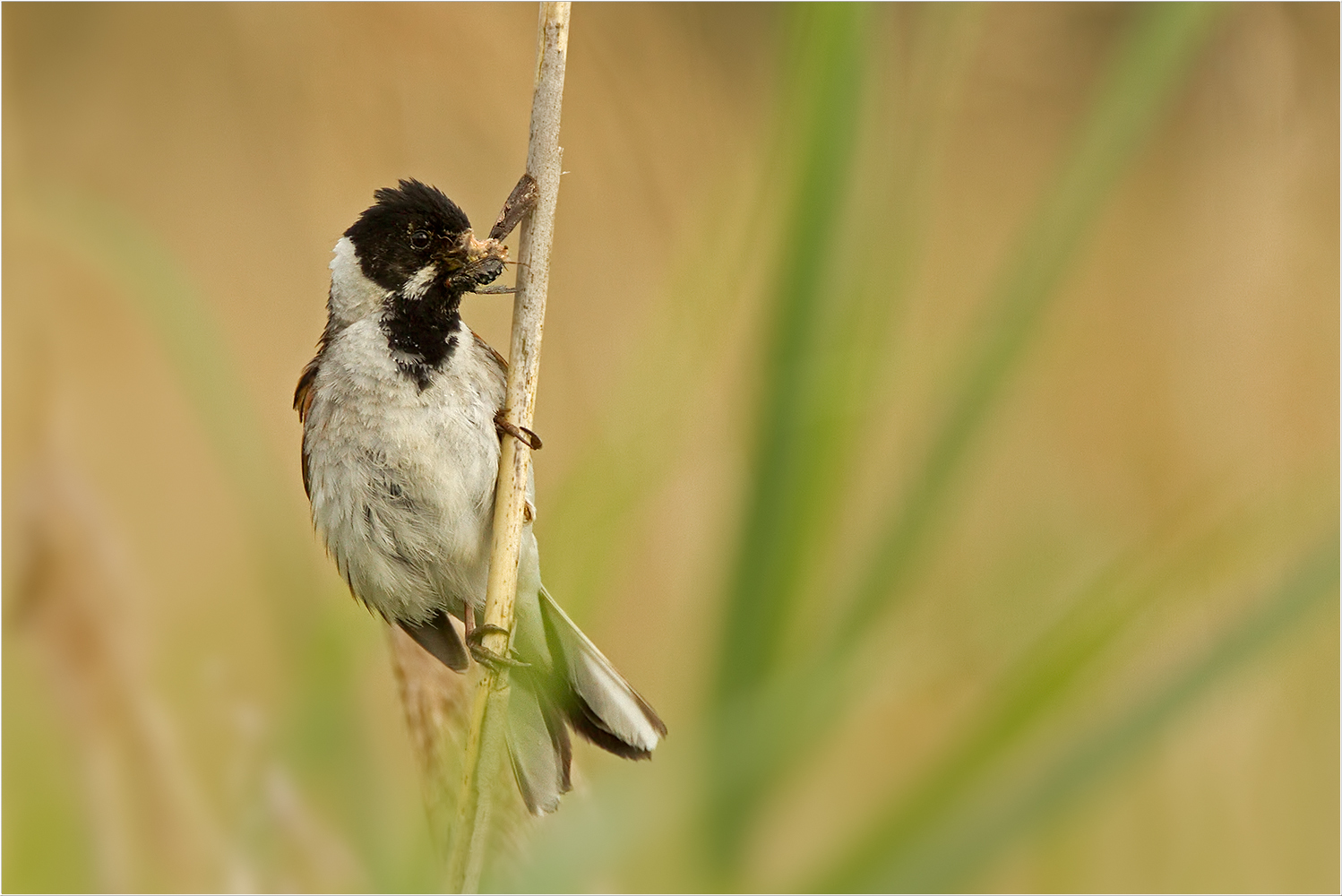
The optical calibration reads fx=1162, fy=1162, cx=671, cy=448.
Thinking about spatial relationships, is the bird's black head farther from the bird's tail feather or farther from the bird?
the bird's tail feather

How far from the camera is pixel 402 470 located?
175cm

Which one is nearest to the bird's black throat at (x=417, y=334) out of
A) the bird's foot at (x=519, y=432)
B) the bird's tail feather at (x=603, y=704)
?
the bird's foot at (x=519, y=432)

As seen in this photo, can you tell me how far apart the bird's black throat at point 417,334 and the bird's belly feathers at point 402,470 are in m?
0.01

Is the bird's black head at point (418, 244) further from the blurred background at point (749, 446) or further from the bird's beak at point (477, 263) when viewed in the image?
the blurred background at point (749, 446)

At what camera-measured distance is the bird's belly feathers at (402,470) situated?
1718mm

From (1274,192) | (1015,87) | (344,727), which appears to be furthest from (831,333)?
(1015,87)

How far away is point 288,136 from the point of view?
3.11 meters

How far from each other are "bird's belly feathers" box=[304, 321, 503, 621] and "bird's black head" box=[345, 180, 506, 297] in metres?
0.10

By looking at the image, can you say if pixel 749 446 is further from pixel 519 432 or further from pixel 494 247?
pixel 494 247

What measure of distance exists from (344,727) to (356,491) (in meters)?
0.74

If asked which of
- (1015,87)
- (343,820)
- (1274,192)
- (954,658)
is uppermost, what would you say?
(1015,87)

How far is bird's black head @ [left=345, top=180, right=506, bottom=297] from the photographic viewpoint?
63.1 inches

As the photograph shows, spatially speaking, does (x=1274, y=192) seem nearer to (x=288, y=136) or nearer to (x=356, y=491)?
(x=356, y=491)

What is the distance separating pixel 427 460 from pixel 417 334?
7.3 inches
